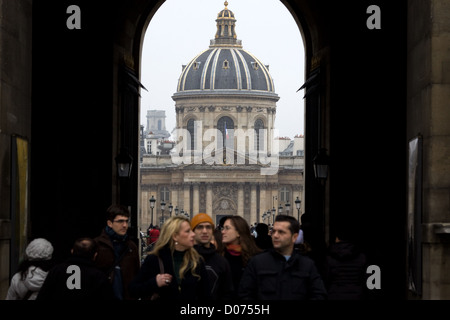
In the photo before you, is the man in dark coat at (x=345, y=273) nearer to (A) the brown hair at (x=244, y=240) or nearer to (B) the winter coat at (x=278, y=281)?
(A) the brown hair at (x=244, y=240)

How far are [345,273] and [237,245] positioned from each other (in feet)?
4.10

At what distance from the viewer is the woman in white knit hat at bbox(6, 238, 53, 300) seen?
9805mm

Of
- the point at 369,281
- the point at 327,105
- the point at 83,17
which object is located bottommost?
the point at 369,281

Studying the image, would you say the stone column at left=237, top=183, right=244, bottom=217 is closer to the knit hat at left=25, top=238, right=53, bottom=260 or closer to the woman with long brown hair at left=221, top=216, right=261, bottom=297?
the woman with long brown hair at left=221, top=216, right=261, bottom=297

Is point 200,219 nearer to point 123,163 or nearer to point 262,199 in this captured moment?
point 123,163

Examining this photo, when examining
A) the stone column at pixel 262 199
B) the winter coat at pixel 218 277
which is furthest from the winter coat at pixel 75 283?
the stone column at pixel 262 199

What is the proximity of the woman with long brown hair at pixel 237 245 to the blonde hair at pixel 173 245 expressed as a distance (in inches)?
46.7

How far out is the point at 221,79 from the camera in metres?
153

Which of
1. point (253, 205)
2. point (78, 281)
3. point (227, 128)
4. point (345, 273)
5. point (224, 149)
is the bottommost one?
point (253, 205)

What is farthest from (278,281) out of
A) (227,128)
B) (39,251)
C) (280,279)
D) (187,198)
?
(227,128)

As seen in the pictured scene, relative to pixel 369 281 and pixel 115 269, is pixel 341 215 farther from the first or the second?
pixel 115 269

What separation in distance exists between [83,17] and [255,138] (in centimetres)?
13251

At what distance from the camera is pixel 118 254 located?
1110cm
